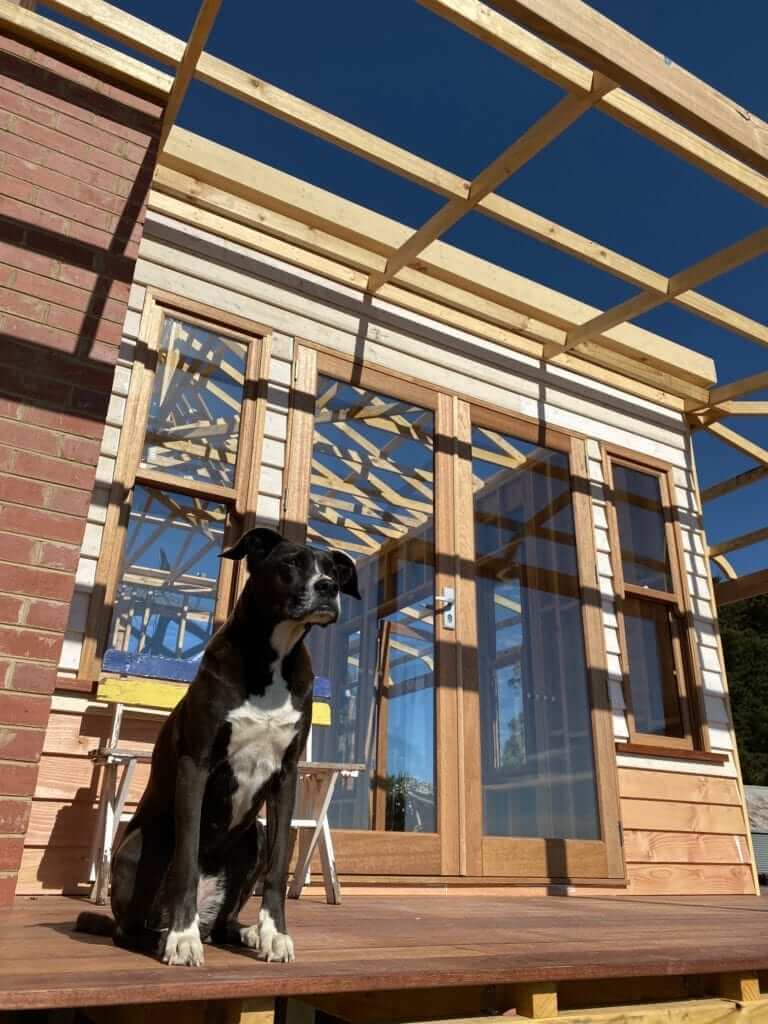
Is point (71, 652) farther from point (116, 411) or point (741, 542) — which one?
point (741, 542)

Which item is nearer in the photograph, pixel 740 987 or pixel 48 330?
pixel 740 987

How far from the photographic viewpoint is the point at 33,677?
253 cm

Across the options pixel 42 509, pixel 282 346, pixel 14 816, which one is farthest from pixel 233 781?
pixel 282 346

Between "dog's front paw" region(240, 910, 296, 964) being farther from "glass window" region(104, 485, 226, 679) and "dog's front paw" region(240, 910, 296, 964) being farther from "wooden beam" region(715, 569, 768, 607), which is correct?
"wooden beam" region(715, 569, 768, 607)

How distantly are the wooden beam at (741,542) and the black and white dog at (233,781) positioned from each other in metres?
5.41

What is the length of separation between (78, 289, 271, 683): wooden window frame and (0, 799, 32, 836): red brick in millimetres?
796

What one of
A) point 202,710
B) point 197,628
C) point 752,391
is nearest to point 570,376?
point 752,391

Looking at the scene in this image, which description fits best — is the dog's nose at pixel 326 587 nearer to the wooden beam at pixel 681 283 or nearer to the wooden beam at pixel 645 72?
the wooden beam at pixel 645 72

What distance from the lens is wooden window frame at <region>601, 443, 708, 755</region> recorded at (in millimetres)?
4742

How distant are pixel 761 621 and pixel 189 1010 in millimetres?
23310

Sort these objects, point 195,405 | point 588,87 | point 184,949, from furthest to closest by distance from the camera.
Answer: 1. point 195,405
2. point 588,87
3. point 184,949

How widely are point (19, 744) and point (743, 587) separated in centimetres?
549

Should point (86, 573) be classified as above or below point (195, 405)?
below

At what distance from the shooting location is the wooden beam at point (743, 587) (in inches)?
239
